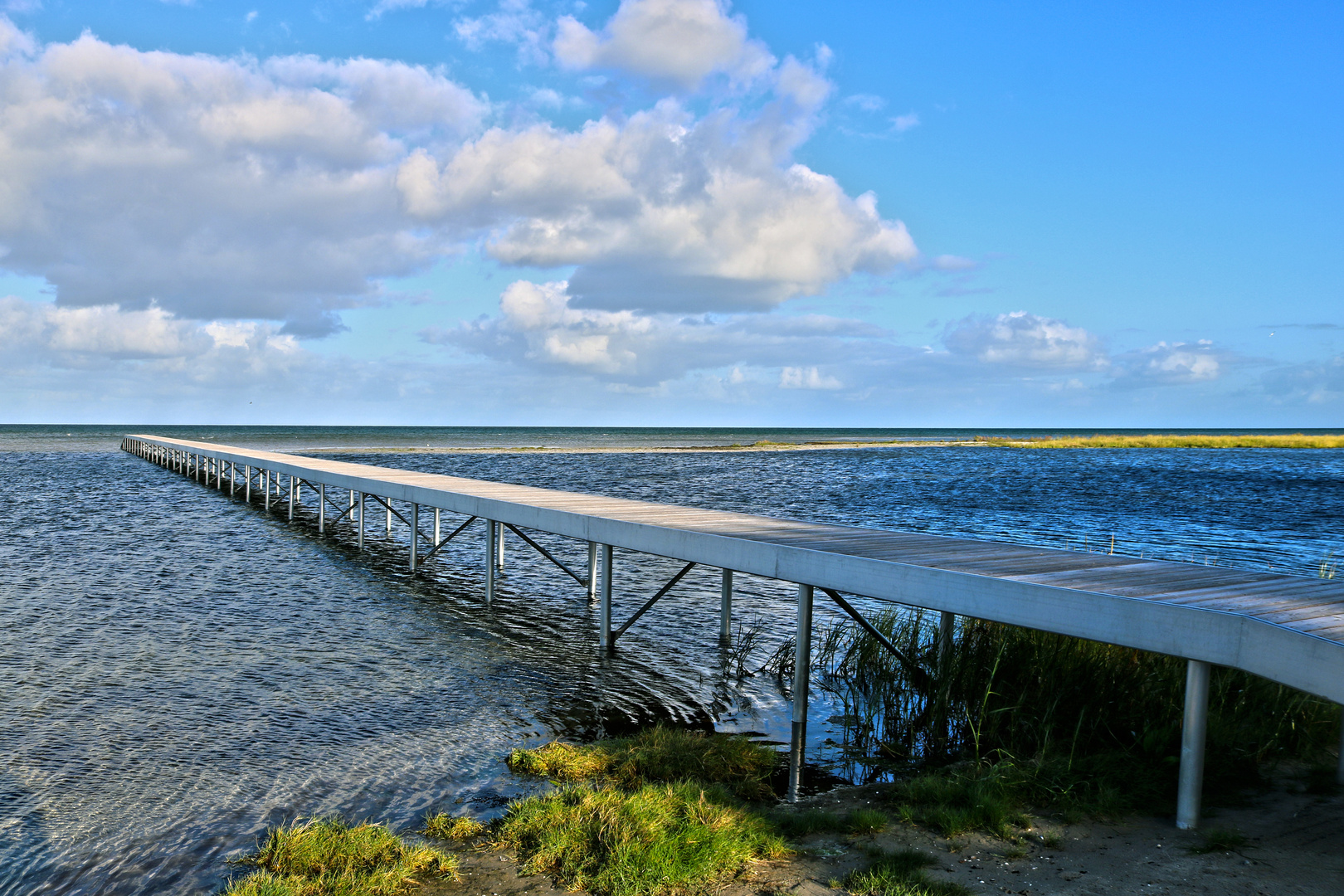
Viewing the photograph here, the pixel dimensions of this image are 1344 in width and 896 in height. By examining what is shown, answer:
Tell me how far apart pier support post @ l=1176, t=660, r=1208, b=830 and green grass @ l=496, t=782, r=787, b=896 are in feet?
7.62

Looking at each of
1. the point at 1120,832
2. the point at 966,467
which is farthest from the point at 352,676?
the point at 966,467

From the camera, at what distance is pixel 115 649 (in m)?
10.2

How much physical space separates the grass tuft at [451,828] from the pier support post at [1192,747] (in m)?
4.06

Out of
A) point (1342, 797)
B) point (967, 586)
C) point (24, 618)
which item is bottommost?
point (24, 618)

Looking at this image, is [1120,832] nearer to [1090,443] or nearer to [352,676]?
[352,676]

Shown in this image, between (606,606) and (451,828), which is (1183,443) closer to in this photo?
(606,606)

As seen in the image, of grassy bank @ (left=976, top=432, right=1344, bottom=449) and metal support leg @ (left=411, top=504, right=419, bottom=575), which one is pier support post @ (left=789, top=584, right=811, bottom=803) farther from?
grassy bank @ (left=976, top=432, right=1344, bottom=449)

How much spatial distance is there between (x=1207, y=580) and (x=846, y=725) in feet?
9.86

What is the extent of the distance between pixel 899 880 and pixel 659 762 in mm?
2272

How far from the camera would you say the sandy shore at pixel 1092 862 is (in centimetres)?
451

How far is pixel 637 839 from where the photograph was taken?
16.2 feet

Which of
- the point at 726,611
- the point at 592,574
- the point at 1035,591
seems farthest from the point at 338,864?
the point at 592,574

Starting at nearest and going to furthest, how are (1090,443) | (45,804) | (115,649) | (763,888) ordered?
(763,888)
(45,804)
(115,649)
(1090,443)

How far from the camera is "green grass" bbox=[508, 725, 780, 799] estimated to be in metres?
6.29
